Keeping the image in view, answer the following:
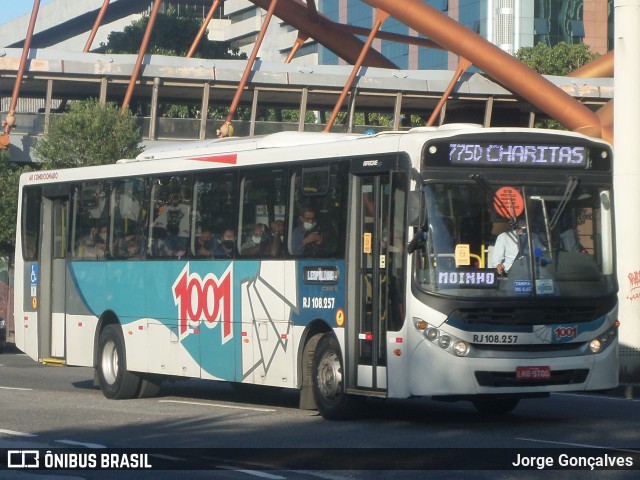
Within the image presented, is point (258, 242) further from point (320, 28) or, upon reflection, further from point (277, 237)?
point (320, 28)

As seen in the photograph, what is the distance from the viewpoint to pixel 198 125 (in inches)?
2314

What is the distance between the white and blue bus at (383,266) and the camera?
1342 centimetres

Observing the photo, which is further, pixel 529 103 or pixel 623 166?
pixel 529 103

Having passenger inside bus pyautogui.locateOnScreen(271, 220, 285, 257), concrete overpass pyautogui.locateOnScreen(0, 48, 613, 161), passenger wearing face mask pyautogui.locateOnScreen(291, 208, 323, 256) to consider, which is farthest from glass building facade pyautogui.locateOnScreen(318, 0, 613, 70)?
passenger wearing face mask pyautogui.locateOnScreen(291, 208, 323, 256)

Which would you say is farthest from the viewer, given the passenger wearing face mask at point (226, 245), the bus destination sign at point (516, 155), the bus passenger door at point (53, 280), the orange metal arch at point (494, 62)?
the orange metal arch at point (494, 62)

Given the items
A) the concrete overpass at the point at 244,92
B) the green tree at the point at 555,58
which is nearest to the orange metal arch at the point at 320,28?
the concrete overpass at the point at 244,92

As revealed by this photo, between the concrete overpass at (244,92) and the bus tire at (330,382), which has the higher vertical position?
the concrete overpass at (244,92)

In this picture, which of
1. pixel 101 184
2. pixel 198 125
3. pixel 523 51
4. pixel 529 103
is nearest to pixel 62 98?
pixel 198 125

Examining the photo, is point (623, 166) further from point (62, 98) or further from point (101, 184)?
point (62, 98)

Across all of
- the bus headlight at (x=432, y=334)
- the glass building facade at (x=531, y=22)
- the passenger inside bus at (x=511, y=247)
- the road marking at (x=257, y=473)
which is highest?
the glass building facade at (x=531, y=22)

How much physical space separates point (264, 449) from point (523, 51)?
64.0 meters

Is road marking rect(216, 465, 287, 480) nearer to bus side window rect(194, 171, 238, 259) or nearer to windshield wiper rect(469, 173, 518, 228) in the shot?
windshield wiper rect(469, 173, 518, 228)

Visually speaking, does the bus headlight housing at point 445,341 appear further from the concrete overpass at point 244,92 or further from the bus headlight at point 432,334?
the concrete overpass at point 244,92

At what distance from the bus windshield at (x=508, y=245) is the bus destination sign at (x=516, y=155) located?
0.81 feet
